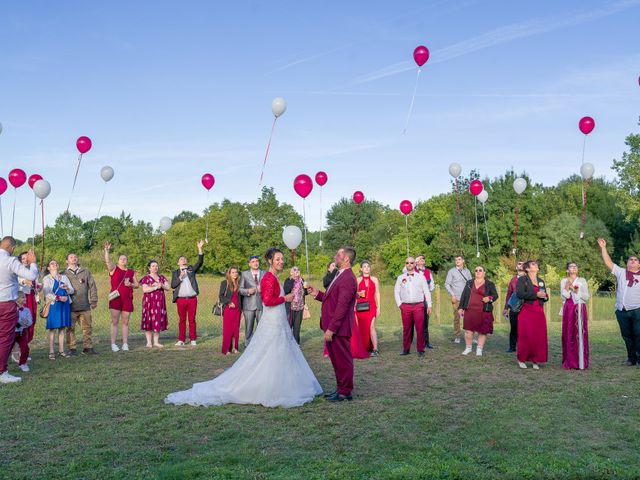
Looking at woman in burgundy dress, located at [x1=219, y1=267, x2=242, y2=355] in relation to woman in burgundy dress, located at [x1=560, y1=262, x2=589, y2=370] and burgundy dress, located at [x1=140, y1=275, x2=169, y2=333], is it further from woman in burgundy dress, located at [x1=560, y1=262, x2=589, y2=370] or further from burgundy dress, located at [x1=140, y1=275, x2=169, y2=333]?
woman in burgundy dress, located at [x1=560, y1=262, x2=589, y2=370]

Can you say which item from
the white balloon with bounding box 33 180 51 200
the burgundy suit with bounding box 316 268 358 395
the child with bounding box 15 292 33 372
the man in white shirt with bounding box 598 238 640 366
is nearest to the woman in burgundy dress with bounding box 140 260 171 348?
the child with bounding box 15 292 33 372

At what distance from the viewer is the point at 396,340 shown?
1505 centimetres

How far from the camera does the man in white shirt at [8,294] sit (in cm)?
897

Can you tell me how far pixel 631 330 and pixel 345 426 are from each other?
6.74 meters

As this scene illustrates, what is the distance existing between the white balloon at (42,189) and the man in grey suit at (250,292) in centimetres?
514

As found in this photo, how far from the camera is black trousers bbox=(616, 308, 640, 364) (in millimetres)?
10493

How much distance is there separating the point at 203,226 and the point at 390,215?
63.4ft

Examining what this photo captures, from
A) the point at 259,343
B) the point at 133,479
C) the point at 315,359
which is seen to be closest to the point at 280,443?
the point at 133,479

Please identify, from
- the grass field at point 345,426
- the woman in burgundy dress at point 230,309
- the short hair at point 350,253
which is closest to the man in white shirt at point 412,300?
the grass field at point 345,426

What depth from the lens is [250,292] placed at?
39.2 feet

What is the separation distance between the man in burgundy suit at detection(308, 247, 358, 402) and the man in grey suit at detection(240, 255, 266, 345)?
419 cm

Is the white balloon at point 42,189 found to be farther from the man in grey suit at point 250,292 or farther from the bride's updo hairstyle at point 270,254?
the bride's updo hairstyle at point 270,254

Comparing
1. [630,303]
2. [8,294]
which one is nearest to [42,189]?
[8,294]

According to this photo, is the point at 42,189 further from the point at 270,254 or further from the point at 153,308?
the point at 270,254
